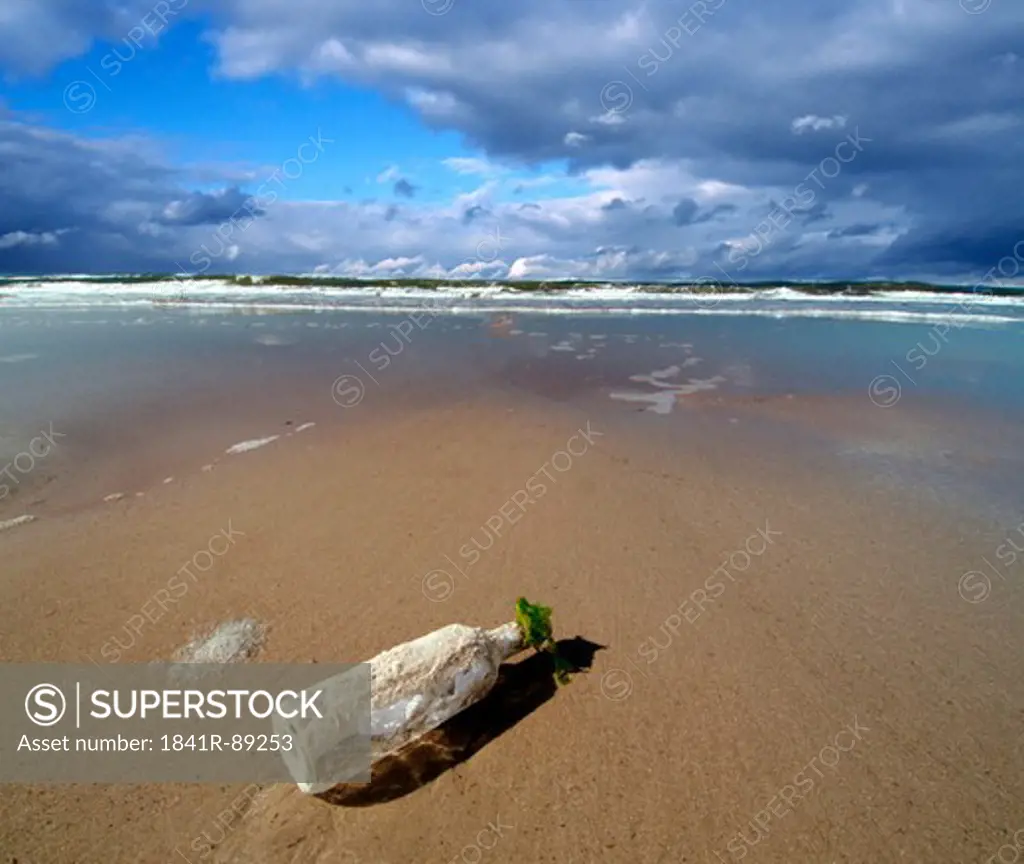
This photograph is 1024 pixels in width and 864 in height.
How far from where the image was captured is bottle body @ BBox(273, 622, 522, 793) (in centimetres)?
381

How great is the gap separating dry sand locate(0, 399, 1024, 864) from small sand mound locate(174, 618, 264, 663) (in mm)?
137

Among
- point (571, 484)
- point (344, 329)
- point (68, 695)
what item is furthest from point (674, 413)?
point (344, 329)

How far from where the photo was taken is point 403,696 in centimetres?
411

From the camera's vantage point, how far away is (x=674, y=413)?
13.4 m

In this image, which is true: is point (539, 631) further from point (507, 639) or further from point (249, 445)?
point (249, 445)

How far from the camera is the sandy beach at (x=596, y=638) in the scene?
379 centimetres

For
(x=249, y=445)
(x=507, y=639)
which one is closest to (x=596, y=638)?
(x=507, y=639)

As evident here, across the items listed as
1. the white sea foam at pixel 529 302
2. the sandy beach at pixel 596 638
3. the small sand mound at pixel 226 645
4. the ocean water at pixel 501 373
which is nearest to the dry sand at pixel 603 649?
the sandy beach at pixel 596 638

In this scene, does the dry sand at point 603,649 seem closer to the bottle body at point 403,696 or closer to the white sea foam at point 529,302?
the bottle body at point 403,696

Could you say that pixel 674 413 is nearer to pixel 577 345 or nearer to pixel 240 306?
pixel 577 345

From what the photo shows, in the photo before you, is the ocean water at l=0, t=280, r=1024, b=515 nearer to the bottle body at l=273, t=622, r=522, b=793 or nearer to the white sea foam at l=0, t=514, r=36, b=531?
the white sea foam at l=0, t=514, r=36, b=531

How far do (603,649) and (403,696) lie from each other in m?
1.98

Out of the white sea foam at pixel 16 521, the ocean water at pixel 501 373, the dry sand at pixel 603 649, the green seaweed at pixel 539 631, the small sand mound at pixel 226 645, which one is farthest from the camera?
the ocean water at pixel 501 373

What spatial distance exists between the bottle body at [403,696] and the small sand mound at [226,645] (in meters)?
1.53
